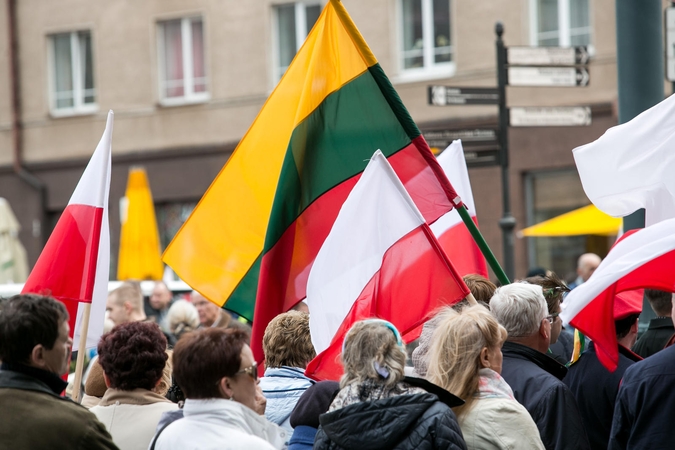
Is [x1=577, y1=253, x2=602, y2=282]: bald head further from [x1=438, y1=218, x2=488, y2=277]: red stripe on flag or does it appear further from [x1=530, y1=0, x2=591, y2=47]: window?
[x1=530, y1=0, x2=591, y2=47]: window

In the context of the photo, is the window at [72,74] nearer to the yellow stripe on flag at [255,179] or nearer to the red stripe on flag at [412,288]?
the yellow stripe on flag at [255,179]

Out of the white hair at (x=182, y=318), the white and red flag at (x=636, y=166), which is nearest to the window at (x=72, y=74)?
the white hair at (x=182, y=318)

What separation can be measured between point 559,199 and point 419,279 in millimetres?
13052

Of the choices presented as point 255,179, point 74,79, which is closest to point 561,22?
point 74,79

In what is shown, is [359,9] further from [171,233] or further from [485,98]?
[485,98]

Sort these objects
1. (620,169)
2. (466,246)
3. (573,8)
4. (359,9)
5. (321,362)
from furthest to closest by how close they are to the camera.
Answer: (359,9) < (573,8) < (466,246) < (620,169) < (321,362)

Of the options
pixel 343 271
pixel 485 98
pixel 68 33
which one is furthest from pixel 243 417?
pixel 68 33

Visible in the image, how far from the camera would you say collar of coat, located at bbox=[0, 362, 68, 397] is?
3.48 m

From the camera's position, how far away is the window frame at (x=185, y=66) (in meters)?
20.5

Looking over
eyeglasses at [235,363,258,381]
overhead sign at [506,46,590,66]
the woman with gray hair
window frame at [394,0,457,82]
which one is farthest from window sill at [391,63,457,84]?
eyeglasses at [235,363,258,381]

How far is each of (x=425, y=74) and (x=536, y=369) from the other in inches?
564

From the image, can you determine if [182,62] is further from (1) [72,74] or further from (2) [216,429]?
(2) [216,429]

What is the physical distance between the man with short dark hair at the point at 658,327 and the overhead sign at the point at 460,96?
504 centimetres

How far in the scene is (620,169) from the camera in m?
5.62
